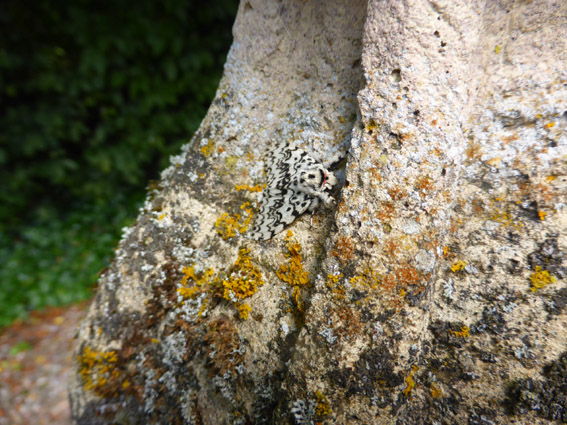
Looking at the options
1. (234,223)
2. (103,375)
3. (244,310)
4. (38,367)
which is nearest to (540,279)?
(244,310)

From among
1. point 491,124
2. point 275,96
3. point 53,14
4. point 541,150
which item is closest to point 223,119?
point 275,96

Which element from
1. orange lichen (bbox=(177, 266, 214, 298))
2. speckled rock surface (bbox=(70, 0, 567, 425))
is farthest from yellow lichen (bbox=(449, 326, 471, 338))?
orange lichen (bbox=(177, 266, 214, 298))

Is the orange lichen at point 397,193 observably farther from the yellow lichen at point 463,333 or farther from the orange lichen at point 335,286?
the yellow lichen at point 463,333

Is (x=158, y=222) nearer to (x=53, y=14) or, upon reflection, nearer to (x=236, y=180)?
(x=236, y=180)

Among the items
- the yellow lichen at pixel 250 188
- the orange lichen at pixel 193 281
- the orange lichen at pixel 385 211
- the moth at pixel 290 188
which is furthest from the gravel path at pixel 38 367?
the orange lichen at pixel 385 211

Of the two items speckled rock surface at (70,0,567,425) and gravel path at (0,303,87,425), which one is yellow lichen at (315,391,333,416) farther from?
gravel path at (0,303,87,425)

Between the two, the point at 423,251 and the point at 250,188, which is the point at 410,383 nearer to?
the point at 423,251
